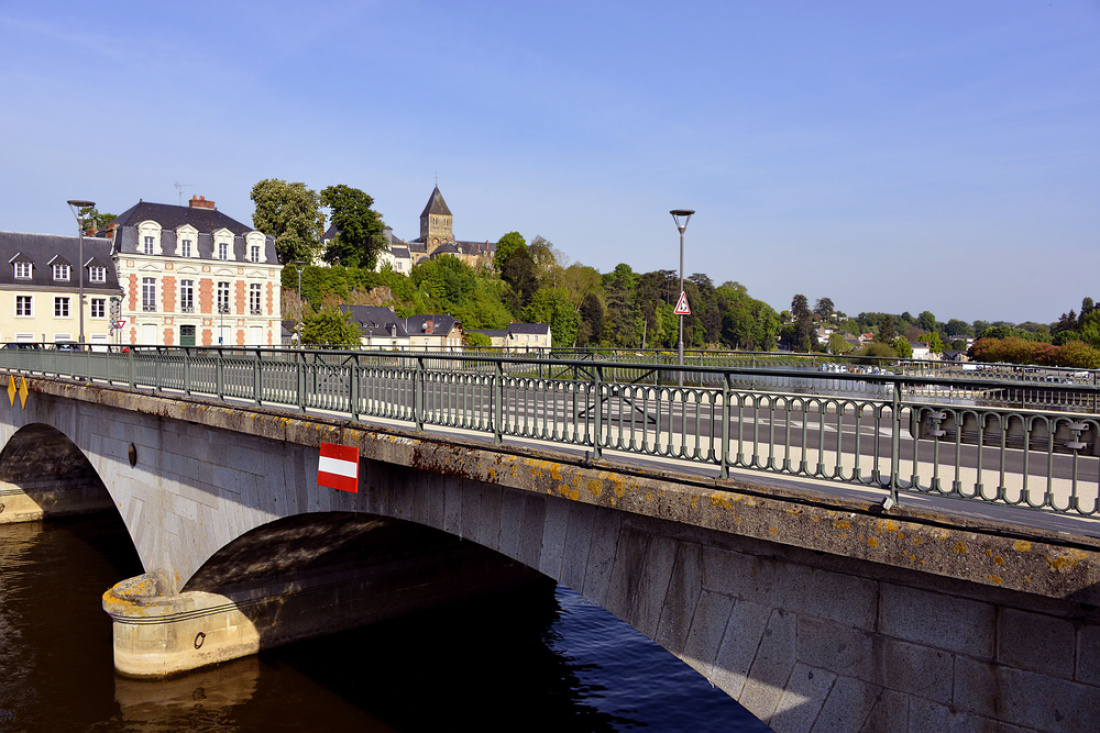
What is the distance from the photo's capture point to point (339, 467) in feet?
28.2

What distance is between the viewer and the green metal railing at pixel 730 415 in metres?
4.57

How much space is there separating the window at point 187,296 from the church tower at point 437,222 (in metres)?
98.8

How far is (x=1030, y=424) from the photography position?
423 cm

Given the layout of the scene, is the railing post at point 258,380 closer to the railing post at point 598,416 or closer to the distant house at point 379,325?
the railing post at point 598,416

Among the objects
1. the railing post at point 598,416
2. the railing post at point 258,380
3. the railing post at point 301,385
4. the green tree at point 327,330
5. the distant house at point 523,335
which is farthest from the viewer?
the distant house at point 523,335

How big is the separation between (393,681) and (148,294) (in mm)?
47626

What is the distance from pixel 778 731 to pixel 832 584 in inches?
40.0

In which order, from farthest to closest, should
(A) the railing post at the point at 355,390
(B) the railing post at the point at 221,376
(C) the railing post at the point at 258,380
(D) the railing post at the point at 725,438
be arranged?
1. (B) the railing post at the point at 221,376
2. (C) the railing post at the point at 258,380
3. (A) the railing post at the point at 355,390
4. (D) the railing post at the point at 725,438

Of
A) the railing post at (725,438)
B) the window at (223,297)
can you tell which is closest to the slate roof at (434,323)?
the window at (223,297)

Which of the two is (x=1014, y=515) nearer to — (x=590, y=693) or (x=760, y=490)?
(x=760, y=490)

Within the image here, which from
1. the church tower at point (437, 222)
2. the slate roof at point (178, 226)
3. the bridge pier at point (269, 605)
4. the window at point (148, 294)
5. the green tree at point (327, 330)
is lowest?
the bridge pier at point (269, 605)

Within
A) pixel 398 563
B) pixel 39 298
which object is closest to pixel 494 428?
pixel 398 563

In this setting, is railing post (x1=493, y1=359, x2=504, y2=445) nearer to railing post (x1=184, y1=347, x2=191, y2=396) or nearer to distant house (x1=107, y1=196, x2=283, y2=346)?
railing post (x1=184, y1=347, x2=191, y2=396)

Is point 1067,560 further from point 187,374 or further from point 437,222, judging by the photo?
point 437,222
